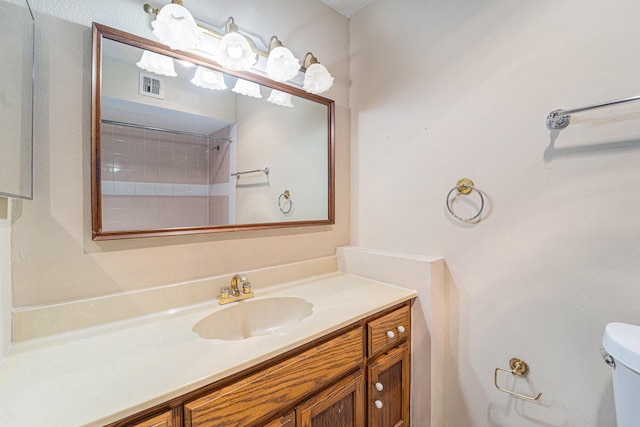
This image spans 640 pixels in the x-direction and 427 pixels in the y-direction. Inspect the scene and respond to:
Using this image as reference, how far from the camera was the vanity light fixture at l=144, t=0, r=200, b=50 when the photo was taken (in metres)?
0.97

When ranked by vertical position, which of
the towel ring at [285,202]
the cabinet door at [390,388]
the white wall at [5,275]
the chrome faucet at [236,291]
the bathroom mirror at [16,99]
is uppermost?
the bathroom mirror at [16,99]

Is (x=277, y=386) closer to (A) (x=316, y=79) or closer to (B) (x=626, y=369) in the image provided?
(B) (x=626, y=369)

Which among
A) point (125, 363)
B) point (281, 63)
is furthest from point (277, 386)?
point (281, 63)

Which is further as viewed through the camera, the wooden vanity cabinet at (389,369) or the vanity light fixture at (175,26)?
the wooden vanity cabinet at (389,369)

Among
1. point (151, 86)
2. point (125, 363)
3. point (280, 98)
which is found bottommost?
point (125, 363)

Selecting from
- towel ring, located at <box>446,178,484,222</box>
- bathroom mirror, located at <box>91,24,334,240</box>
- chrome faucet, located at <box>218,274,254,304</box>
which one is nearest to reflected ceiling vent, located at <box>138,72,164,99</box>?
bathroom mirror, located at <box>91,24,334,240</box>

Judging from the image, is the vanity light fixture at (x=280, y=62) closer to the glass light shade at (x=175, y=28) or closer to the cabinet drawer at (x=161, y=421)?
the glass light shade at (x=175, y=28)

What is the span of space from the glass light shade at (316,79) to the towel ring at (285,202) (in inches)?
21.7

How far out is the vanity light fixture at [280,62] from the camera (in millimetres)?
1265

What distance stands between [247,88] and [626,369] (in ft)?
5.42

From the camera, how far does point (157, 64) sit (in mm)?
1056

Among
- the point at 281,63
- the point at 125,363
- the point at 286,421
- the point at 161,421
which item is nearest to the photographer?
the point at 161,421

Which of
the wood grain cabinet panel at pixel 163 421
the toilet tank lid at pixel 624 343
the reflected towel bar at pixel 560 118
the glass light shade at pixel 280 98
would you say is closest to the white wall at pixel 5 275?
the wood grain cabinet panel at pixel 163 421

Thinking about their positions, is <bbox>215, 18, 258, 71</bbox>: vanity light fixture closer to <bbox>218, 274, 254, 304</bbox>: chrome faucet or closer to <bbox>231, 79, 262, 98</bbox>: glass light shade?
<bbox>231, 79, 262, 98</bbox>: glass light shade
